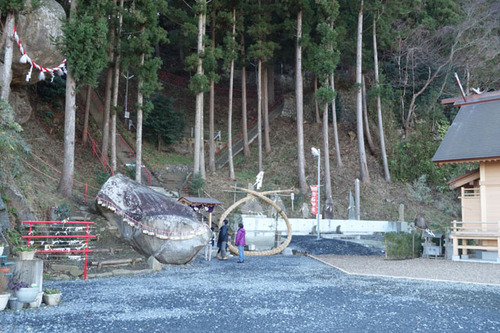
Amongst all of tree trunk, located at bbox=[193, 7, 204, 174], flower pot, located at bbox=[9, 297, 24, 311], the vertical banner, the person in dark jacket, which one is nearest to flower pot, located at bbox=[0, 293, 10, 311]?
flower pot, located at bbox=[9, 297, 24, 311]

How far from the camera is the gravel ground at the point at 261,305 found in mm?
6602

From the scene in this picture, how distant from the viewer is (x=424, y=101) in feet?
114

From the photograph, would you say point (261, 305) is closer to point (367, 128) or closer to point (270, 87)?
point (367, 128)

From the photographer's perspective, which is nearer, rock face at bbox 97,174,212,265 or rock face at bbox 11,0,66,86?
rock face at bbox 97,174,212,265

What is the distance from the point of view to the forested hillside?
79.0 feet

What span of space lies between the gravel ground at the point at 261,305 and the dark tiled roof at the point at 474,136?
7.15 metres

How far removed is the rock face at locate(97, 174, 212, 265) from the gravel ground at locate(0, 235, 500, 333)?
46.2 inches

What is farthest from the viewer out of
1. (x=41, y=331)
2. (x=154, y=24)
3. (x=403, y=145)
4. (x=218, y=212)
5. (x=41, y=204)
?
(x=403, y=145)

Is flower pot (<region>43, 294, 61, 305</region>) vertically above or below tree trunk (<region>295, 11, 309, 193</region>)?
below

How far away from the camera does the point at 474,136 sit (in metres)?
17.2

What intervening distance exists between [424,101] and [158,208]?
A: 27506 mm

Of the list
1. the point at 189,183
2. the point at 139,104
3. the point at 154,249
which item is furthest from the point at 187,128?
the point at 154,249

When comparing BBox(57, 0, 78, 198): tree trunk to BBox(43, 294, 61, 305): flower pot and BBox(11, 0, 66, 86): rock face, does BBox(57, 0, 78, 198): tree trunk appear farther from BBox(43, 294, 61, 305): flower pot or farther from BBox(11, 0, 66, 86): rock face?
BBox(43, 294, 61, 305): flower pot

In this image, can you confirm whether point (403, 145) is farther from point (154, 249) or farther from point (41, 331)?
point (41, 331)
